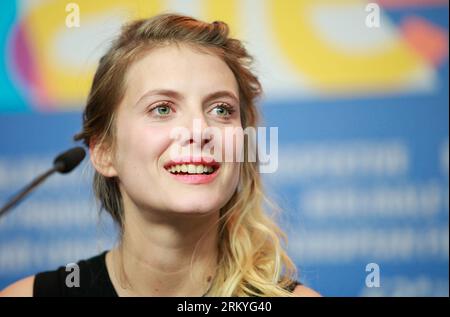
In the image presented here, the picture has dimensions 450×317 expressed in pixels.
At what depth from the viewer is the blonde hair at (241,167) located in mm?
1423

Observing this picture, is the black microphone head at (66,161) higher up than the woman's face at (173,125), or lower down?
lower down

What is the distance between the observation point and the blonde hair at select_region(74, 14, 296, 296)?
56.0 inches

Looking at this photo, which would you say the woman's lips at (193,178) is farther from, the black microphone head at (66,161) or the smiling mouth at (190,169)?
the black microphone head at (66,161)

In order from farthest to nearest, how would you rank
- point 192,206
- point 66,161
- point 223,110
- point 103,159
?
point 103,159 → point 223,110 → point 192,206 → point 66,161

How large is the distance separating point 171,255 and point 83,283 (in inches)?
9.7

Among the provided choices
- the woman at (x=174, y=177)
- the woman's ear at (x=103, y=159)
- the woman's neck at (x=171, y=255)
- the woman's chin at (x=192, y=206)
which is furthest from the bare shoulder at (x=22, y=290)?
the woman's chin at (x=192, y=206)

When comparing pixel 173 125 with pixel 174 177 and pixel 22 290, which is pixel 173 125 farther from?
pixel 22 290

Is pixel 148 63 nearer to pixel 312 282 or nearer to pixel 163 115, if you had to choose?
pixel 163 115

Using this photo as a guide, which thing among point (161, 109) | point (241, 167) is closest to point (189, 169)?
point (161, 109)

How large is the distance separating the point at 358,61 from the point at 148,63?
88 cm

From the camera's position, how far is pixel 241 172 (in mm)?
1534

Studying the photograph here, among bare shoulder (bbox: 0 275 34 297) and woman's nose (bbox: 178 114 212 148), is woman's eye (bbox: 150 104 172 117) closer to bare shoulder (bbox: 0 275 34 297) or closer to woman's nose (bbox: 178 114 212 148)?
woman's nose (bbox: 178 114 212 148)

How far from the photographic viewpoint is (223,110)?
1380 millimetres

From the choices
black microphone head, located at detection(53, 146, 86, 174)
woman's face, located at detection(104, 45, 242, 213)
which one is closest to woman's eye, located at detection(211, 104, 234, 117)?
woman's face, located at detection(104, 45, 242, 213)
